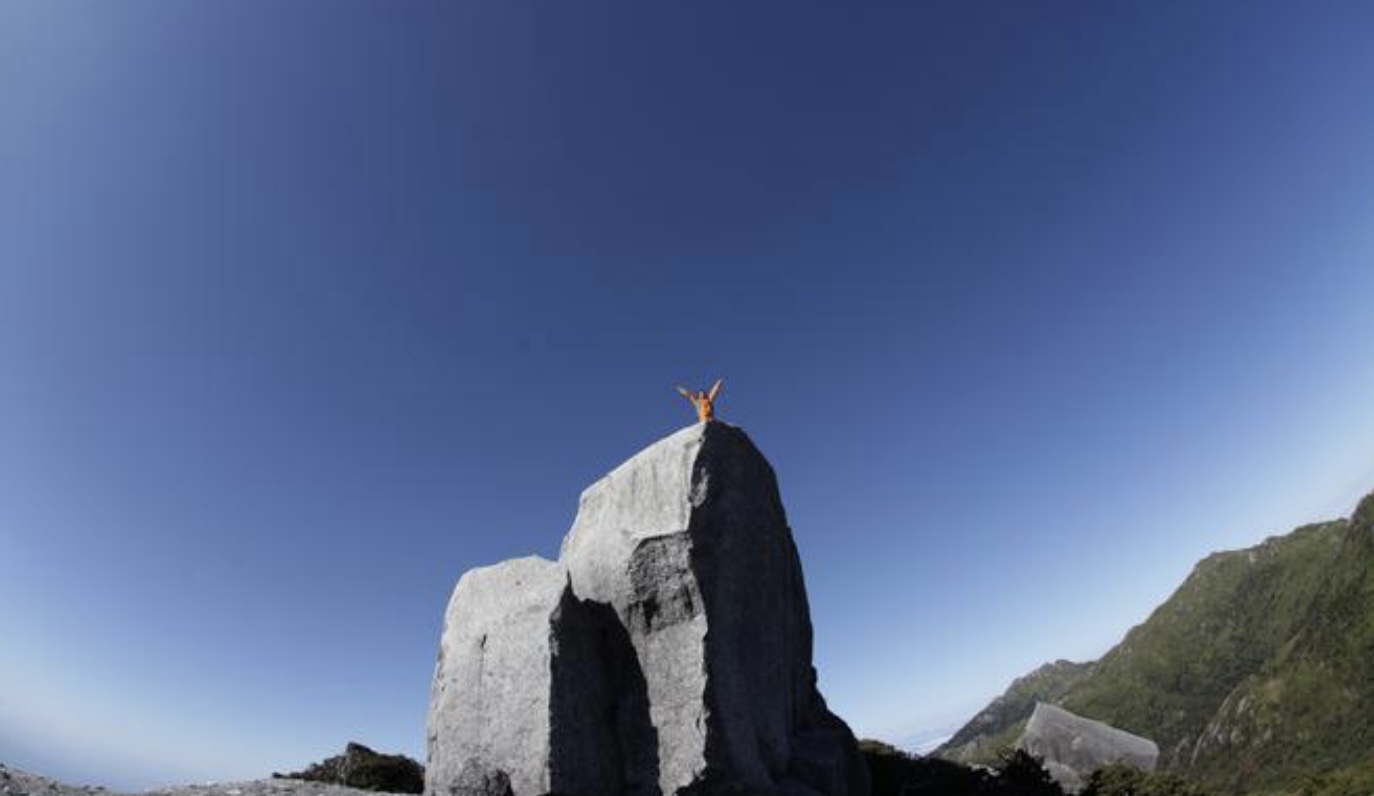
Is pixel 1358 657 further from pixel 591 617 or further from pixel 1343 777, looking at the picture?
pixel 591 617

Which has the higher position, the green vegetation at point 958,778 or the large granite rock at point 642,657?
the large granite rock at point 642,657

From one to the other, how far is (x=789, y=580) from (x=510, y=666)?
313 inches

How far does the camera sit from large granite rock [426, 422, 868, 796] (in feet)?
53.6

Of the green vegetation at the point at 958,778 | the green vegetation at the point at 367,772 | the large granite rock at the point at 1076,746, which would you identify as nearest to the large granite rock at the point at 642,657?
the green vegetation at the point at 958,778

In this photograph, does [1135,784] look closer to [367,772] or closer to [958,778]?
[958,778]

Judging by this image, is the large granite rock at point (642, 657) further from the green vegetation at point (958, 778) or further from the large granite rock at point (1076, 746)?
the large granite rock at point (1076, 746)

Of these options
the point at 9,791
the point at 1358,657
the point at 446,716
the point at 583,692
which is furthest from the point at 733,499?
the point at 1358,657

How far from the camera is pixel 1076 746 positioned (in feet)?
119

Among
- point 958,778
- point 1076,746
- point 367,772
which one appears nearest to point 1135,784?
point 958,778

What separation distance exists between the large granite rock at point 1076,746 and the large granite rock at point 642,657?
70.4ft

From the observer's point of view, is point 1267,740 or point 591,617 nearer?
point 591,617

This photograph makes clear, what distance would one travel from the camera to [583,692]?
17.0 metres

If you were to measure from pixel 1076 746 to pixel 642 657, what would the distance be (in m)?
27.7

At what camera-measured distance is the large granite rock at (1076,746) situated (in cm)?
3528
